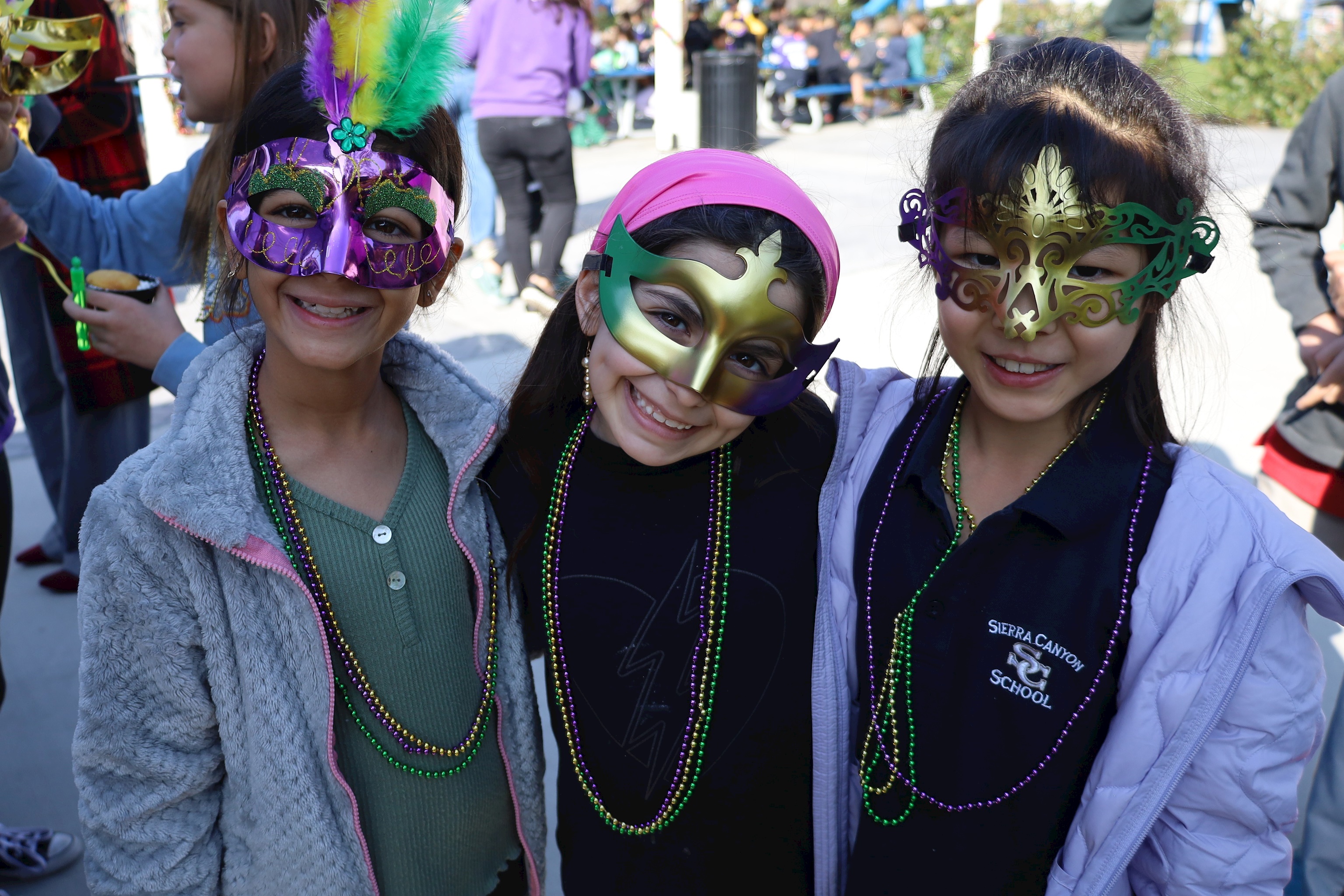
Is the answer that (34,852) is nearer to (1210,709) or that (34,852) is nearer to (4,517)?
(4,517)

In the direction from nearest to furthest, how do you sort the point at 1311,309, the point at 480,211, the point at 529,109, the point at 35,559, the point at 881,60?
the point at 1311,309, the point at 35,559, the point at 529,109, the point at 480,211, the point at 881,60

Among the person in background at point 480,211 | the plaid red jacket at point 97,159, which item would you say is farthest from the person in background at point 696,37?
the plaid red jacket at point 97,159

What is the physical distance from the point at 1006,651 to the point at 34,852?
2.16 metres

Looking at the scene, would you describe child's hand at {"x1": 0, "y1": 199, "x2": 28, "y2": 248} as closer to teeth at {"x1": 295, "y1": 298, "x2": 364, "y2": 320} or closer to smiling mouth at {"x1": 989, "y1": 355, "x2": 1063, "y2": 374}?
teeth at {"x1": 295, "y1": 298, "x2": 364, "y2": 320}

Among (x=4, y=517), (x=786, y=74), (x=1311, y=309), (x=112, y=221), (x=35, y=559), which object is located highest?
(x=112, y=221)

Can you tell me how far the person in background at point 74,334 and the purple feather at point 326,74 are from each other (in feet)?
5.70

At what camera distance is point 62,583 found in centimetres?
336

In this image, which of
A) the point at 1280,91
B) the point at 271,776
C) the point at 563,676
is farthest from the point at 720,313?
the point at 1280,91

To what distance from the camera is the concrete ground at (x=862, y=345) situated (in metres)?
2.02

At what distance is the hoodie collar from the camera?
1342mm

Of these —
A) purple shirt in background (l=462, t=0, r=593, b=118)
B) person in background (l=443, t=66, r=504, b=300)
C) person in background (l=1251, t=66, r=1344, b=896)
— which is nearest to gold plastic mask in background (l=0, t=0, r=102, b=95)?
person in background (l=1251, t=66, r=1344, b=896)

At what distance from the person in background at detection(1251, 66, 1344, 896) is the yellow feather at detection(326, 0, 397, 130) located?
198 cm

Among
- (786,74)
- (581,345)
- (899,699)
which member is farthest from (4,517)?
(786,74)

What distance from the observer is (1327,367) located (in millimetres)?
2223
